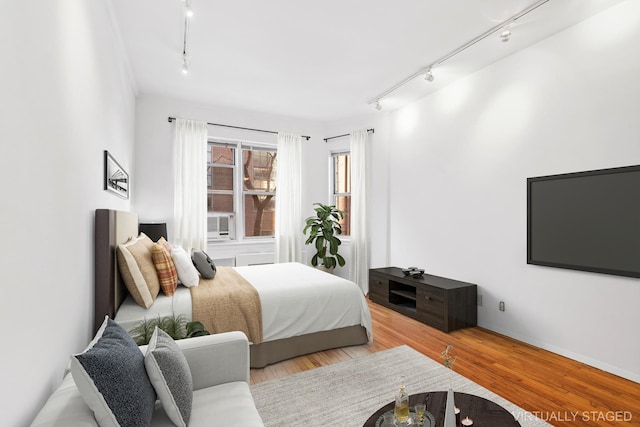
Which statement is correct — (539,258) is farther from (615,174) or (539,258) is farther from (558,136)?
(558,136)

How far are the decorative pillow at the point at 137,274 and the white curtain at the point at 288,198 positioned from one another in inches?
114

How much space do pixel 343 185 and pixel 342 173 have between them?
22 cm

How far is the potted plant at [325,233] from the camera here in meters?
5.30

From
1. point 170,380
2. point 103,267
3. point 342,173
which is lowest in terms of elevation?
point 170,380

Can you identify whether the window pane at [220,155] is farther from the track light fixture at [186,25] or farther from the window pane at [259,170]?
the track light fixture at [186,25]

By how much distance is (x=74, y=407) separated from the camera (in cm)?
106

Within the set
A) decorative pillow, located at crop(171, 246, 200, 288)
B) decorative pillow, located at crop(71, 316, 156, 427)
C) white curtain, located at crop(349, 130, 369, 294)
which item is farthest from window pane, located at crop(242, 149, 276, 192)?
decorative pillow, located at crop(71, 316, 156, 427)

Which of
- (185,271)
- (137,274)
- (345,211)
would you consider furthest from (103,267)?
(345,211)

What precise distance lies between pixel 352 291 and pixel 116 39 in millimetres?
3100

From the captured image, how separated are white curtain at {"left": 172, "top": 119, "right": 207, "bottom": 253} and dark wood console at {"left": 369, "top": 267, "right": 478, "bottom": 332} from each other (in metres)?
2.75

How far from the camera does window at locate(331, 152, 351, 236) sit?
5.81 metres

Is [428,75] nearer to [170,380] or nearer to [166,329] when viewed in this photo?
[166,329]

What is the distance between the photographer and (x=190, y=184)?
4.74 m

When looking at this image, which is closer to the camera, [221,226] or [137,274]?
[137,274]
